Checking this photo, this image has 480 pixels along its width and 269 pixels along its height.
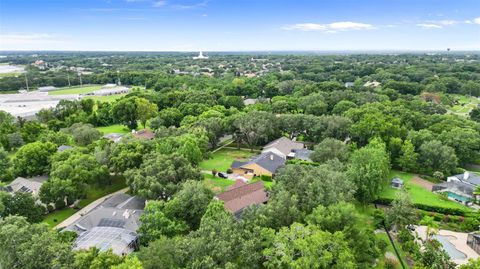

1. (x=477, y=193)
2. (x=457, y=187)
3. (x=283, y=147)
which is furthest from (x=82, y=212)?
(x=477, y=193)

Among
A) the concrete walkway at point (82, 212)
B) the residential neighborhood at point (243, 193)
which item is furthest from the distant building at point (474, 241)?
the concrete walkway at point (82, 212)

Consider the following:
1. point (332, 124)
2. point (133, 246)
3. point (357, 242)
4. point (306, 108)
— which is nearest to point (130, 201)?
point (133, 246)

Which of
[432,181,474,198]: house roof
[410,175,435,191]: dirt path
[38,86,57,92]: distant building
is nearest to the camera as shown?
[432,181,474,198]: house roof

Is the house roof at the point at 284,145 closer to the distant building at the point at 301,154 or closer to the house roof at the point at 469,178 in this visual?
the distant building at the point at 301,154

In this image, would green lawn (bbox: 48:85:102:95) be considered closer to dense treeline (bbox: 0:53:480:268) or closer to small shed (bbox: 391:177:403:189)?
dense treeline (bbox: 0:53:480:268)

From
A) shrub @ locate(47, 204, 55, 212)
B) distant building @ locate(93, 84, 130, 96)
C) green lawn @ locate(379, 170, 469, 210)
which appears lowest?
green lawn @ locate(379, 170, 469, 210)

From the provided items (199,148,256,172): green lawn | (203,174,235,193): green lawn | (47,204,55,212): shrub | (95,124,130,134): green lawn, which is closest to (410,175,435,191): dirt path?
(199,148,256,172): green lawn

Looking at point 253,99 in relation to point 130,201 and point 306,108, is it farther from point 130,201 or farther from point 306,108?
point 130,201
